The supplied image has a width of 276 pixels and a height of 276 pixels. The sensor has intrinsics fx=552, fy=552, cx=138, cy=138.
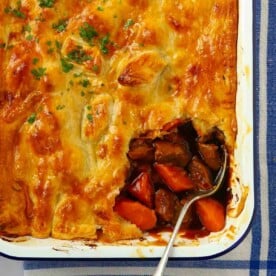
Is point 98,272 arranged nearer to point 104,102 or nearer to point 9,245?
point 9,245

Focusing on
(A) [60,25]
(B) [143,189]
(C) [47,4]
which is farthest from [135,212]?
(C) [47,4]

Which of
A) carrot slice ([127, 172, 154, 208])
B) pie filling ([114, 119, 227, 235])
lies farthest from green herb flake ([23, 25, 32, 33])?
carrot slice ([127, 172, 154, 208])

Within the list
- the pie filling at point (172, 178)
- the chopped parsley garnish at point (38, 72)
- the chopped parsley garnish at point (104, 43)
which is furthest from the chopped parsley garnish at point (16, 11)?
the pie filling at point (172, 178)

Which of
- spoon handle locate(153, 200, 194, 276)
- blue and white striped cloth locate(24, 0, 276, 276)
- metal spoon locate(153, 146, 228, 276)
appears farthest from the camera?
blue and white striped cloth locate(24, 0, 276, 276)

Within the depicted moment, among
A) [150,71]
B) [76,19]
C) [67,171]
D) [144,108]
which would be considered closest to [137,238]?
[67,171]

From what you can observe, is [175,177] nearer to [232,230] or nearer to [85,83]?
[232,230]

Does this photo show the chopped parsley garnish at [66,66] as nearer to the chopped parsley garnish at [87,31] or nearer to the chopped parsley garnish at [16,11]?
the chopped parsley garnish at [87,31]

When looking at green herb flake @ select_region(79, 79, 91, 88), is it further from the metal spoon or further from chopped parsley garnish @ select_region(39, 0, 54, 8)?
the metal spoon
